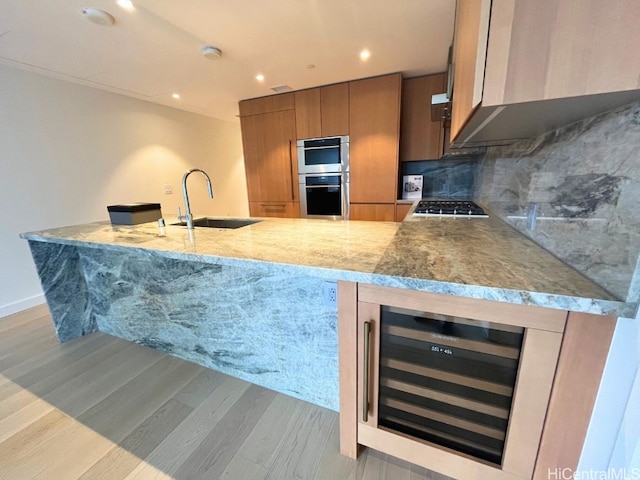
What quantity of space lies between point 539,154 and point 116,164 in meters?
4.21

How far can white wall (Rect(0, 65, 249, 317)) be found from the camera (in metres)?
2.52

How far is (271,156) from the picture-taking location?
3.58m

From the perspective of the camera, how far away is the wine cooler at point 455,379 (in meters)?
0.74

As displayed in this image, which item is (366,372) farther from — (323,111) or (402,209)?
(323,111)

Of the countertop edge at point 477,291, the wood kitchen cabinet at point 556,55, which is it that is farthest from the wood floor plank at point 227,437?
the wood kitchen cabinet at point 556,55

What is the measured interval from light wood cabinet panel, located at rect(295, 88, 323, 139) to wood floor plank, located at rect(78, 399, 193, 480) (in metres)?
2.99

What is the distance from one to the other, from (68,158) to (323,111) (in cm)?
292

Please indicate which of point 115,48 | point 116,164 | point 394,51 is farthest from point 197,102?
point 394,51

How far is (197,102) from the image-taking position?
366cm

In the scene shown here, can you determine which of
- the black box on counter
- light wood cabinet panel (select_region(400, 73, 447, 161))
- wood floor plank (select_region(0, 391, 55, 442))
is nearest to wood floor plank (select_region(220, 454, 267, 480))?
wood floor plank (select_region(0, 391, 55, 442))

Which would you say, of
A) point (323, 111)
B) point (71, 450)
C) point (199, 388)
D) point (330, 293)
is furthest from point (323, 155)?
point (71, 450)

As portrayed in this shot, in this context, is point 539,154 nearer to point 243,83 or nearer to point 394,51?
point 394,51

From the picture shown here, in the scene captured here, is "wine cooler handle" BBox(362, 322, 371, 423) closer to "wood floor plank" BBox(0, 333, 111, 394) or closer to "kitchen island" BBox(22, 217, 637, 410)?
"kitchen island" BBox(22, 217, 637, 410)

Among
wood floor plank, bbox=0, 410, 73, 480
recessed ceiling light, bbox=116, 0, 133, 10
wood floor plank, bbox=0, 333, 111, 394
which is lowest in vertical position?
wood floor plank, bbox=0, 410, 73, 480
